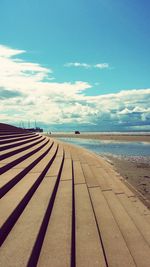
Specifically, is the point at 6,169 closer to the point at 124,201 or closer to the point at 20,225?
the point at 20,225

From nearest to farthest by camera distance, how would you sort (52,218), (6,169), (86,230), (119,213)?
(86,230)
(52,218)
(119,213)
(6,169)

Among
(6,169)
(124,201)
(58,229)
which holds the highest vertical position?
(6,169)

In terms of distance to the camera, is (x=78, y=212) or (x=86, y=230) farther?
(x=78, y=212)

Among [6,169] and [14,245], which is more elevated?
[6,169]

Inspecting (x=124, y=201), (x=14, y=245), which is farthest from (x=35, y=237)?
(x=124, y=201)

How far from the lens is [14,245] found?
283 cm

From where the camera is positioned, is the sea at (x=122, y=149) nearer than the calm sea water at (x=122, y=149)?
Yes

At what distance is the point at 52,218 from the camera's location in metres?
3.92

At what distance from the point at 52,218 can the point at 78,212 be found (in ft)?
2.40

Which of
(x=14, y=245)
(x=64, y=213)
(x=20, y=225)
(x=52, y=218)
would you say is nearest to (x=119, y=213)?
(x=64, y=213)

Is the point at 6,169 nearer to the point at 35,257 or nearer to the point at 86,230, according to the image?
the point at 86,230

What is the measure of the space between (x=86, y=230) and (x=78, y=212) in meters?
0.78

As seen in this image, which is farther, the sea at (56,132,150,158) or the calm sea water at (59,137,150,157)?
the calm sea water at (59,137,150,157)

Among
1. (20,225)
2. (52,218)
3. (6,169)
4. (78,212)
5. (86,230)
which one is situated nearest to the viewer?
(20,225)
